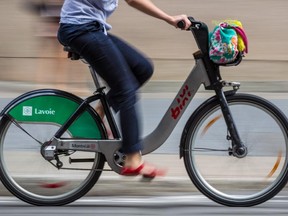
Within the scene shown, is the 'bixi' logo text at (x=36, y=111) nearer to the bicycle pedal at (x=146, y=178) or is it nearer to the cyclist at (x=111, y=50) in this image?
the cyclist at (x=111, y=50)

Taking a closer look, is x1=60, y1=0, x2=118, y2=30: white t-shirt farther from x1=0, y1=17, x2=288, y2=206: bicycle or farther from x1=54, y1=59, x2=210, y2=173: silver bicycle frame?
x1=54, y1=59, x2=210, y2=173: silver bicycle frame

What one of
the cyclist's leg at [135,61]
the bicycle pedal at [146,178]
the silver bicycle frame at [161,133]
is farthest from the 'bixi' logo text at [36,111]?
the bicycle pedal at [146,178]

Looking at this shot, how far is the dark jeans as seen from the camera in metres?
5.23

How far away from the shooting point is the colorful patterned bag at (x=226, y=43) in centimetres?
522

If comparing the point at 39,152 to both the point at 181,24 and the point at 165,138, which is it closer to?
the point at 165,138

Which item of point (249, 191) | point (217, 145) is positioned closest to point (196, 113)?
point (217, 145)

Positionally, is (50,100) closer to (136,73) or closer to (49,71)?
(136,73)

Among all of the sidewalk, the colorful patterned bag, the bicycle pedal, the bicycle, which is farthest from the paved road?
the sidewalk

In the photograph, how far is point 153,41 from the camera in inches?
462

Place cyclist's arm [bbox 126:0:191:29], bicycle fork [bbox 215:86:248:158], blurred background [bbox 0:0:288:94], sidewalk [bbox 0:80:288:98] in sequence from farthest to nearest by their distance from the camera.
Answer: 1. sidewalk [bbox 0:80:288:98]
2. blurred background [bbox 0:0:288:94]
3. bicycle fork [bbox 215:86:248:158]
4. cyclist's arm [bbox 126:0:191:29]

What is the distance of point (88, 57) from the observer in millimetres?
5266

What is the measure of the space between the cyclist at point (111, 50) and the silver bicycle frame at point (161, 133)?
0.36ft

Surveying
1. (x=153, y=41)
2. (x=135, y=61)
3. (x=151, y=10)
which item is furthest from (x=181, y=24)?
(x=153, y=41)

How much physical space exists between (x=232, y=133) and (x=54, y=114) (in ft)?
3.63
